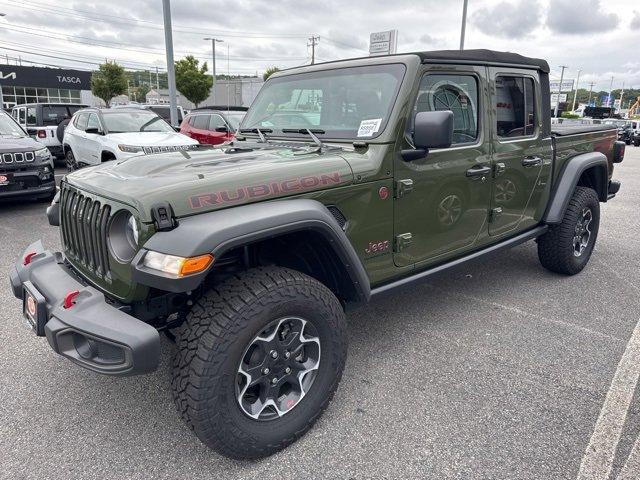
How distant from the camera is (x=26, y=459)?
2.22m

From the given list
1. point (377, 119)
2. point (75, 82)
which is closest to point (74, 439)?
point (377, 119)

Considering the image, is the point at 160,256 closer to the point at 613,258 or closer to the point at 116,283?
the point at 116,283

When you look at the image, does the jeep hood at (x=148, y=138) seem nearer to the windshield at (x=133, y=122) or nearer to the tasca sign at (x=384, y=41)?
the windshield at (x=133, y=122)

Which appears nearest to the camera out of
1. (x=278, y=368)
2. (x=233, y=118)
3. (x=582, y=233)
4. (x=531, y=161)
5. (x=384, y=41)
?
(x=278, y=368)

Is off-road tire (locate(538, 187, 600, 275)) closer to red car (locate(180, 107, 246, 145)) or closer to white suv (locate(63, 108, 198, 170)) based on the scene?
white suv (locate(63, 108, 198, 170))

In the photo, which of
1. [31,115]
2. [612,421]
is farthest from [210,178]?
[31,115]

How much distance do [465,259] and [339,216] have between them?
130 cm

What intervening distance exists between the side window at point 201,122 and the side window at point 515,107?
8853mm

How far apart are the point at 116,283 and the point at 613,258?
5.17 metres

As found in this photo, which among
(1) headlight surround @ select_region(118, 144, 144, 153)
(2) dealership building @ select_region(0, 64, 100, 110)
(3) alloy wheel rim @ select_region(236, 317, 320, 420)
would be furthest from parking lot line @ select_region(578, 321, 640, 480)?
(2) dealership building @ select_region(0, 64, 100, 110)

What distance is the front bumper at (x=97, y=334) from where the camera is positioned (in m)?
1.89

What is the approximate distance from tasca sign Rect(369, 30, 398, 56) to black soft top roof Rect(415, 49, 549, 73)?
32.6ft

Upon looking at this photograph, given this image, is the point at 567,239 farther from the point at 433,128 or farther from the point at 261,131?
the point at 261,131

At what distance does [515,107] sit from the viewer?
12.1 ft
